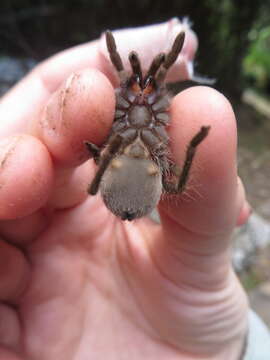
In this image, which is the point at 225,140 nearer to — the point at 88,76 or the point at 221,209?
the point at 221,209

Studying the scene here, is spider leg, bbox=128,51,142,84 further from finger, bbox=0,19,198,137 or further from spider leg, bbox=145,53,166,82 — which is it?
finger, bbox=0,19,198,137

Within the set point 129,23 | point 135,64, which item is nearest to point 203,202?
point 135,64

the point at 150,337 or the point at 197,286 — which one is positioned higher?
the point at 197,286

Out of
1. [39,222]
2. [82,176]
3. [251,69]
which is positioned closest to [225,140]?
[82,176]

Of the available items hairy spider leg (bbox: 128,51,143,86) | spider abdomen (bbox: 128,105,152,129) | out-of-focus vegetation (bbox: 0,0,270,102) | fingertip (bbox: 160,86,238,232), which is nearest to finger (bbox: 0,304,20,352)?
fingertip (bbox: 160,86,238,232)

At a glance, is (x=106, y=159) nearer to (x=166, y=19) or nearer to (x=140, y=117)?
(x=140, y=117)
